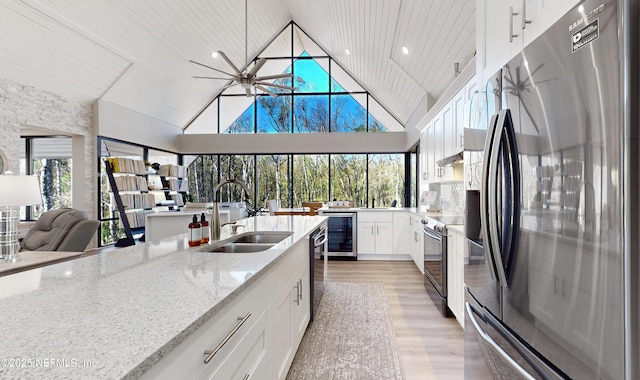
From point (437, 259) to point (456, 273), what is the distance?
44cm

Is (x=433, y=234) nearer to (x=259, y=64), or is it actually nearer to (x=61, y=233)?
(x=259, y=64)

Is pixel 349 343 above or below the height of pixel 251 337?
below

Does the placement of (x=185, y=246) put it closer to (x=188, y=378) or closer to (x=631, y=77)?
(x=188, y=378)

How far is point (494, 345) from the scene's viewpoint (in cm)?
124

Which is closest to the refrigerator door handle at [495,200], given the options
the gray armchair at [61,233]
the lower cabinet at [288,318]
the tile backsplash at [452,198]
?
the lower cabinet at [288,318]

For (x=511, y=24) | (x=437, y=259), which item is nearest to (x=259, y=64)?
(x=437, y=259)

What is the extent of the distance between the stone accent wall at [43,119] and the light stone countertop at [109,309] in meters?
4.80

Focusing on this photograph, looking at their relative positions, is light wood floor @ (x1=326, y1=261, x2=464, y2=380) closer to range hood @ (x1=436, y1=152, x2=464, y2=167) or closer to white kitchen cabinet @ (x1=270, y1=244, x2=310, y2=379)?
white kitchen cabinet @ (x1=270, y1=244, x2=310, y2=379)

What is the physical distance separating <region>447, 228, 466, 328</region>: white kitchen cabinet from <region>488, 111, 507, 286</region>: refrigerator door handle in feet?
4.91

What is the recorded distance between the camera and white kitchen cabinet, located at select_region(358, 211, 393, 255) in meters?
5.75

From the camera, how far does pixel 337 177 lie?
7586 millimetres

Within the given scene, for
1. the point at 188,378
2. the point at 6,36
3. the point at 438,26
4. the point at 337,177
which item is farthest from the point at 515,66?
the point at 337,177

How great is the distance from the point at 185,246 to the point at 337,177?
19.3 ft

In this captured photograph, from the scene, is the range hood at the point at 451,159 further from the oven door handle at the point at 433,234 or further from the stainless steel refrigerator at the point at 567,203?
the stainless steel refrigerator at the point at 567,203
